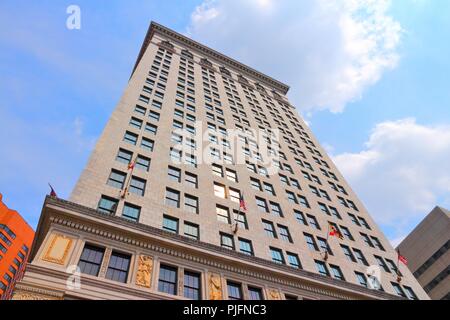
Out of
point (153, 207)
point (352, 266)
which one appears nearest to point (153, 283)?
point (153, 207)

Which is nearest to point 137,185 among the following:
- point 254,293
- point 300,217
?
point 254,293

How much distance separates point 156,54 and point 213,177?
32.7 m

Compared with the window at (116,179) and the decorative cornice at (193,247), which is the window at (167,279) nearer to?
the decorative cornice at (193,247)

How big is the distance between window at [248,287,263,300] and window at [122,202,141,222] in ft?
29.7

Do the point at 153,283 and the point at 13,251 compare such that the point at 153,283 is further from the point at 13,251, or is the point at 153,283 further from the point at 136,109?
the point at 13,251

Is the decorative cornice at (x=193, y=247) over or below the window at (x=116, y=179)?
below

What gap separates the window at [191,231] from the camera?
2322cm

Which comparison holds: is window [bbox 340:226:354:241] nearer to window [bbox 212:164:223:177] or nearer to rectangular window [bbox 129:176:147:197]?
window [bbox 212:164:223:177]

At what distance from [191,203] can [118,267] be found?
346 inches

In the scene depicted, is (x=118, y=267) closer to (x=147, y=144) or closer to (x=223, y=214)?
(x=223, y=214)

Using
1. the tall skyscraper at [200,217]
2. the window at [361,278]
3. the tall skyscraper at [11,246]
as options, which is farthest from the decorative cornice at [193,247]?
the tall skyscraper at [11,246]

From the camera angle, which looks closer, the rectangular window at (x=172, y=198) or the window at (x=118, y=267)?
the window at (x=118, y=267)

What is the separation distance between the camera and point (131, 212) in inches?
874

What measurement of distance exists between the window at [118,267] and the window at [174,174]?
9187mm
